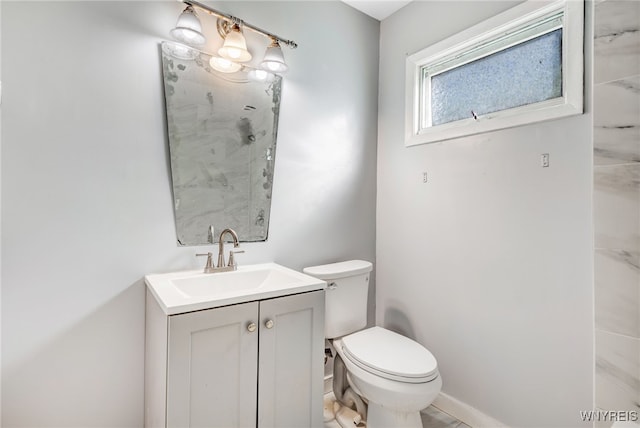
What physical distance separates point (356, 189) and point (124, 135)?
4.43 ft

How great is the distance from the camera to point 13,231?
1080 mm

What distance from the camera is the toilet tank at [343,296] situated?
1.64 meters

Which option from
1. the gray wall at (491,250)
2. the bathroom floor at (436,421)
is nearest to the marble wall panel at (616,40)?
the gray wall at (491,250)

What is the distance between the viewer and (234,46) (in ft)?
4.71

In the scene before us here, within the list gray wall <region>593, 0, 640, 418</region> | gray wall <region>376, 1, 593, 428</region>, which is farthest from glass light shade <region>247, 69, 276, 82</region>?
gray wall <region>593, 0, 640, 418</region>

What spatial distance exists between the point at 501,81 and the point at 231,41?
1.40 metres

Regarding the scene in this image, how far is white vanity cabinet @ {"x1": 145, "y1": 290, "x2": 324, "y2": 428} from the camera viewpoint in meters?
0.99

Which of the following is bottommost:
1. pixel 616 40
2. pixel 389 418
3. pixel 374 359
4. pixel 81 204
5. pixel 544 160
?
pixel 389 418

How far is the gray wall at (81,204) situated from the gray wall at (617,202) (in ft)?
4.90

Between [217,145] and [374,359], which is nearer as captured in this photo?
[374,359]

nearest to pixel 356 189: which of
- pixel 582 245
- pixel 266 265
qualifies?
pixel 266 265

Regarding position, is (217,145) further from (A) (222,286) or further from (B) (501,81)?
(B) (501,81)

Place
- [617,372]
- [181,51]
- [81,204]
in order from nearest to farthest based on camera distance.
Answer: [617,372]
[81,204]
[181,51]

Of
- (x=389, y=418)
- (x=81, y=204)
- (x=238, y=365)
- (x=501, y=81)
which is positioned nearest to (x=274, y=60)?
(x=81, y=204)
